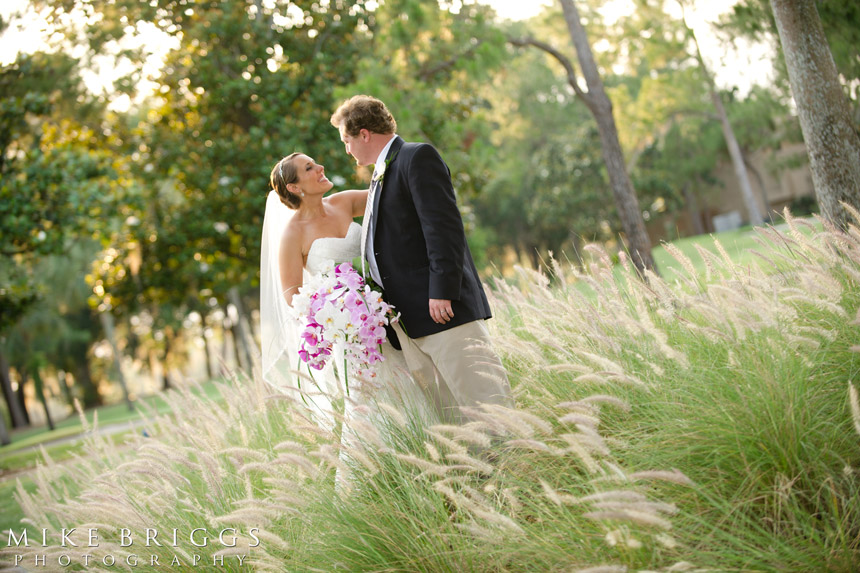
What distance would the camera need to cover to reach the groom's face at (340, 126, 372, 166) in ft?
13.5

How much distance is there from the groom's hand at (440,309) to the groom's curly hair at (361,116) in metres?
1.02

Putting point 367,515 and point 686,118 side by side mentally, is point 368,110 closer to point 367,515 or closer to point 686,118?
point 367,515

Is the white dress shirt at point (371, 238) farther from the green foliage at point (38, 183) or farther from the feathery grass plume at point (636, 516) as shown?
the green foliage at point (38, 183)

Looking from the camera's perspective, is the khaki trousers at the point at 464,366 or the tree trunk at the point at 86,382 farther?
the tree trunk at the point at 86,382

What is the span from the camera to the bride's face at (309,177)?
15.0 feet

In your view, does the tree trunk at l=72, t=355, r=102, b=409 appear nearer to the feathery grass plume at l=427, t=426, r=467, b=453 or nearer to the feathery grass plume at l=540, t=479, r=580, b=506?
the feathery grass plume at l=427, t=426, r=467, b=453

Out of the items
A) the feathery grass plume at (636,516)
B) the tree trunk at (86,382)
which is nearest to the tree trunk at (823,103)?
the feathery grass plume at (636,516)

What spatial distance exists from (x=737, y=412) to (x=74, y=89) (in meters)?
14.4

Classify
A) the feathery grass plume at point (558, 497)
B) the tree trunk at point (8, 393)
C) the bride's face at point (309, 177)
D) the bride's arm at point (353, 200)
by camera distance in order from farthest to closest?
the tree trunk at point (8, 393)
the bride's arm at point (353, 200)
the bride's face at point (309, 177)
the feathery grass plume at point (558, 497)

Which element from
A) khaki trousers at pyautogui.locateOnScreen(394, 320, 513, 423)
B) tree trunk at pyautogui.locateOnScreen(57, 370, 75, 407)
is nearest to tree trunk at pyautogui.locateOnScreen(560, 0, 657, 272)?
khaki trousers at pyautogui.locateOnScreen(394, 320, 513, 423)

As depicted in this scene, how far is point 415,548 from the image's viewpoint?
3.09 metres

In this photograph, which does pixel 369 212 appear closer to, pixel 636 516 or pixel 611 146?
pixel 636 516

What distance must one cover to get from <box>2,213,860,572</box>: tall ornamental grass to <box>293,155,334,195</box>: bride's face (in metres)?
1.38

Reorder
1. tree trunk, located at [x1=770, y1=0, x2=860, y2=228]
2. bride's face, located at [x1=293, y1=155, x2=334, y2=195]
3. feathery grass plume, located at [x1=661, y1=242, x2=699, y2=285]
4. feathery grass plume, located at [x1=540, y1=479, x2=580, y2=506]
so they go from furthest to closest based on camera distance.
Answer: tree trunk, located at [x1=770, y1=0, x2=860, y2=228]
bride's face, located at [x1=293, y1=155, x2=334, y2=195]
feathery grass plume, located at [x1=661, y1=242, x2=699, y2=285]
feathery grass plume, located at [x1=540, y1=479, x2=580, y2=506]
